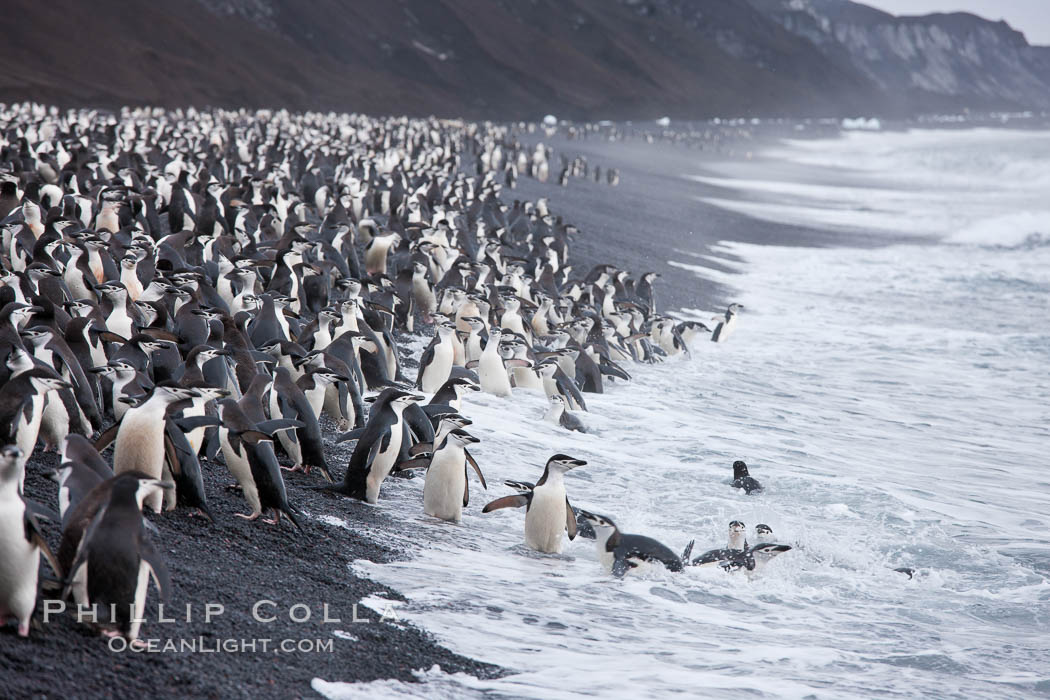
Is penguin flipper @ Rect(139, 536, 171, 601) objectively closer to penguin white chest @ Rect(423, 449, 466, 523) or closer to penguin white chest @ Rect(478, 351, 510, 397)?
penguin white chest @ Rect(423, 449, 466, 523)

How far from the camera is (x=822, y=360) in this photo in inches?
464

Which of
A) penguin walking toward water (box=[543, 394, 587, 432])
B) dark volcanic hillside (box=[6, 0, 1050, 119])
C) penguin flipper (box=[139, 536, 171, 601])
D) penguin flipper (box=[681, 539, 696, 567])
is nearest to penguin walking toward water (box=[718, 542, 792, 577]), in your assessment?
penguin flipper (box=[681, 539, 696, 567])

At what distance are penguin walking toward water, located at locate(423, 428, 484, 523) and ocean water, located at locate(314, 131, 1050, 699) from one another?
92 millimetres

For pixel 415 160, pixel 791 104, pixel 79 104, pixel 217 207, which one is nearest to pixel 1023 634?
pixel 217 207

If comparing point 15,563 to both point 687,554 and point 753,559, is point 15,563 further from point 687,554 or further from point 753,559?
point 753,559

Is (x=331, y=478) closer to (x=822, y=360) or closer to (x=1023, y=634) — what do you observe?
(x=1023, y=634)

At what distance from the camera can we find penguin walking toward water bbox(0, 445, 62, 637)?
10.5 feet

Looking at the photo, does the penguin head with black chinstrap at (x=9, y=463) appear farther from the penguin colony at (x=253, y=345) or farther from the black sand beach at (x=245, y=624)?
the black sand beach at (x=245, y=624)

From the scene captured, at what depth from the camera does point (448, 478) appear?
5555 millimetres

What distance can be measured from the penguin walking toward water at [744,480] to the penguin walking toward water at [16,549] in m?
4.60

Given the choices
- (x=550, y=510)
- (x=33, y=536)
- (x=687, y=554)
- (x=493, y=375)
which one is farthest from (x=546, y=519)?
(x=493, y=375)

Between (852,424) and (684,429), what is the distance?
5.59ft

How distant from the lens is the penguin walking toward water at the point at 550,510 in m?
5.41

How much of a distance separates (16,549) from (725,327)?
401 inches
